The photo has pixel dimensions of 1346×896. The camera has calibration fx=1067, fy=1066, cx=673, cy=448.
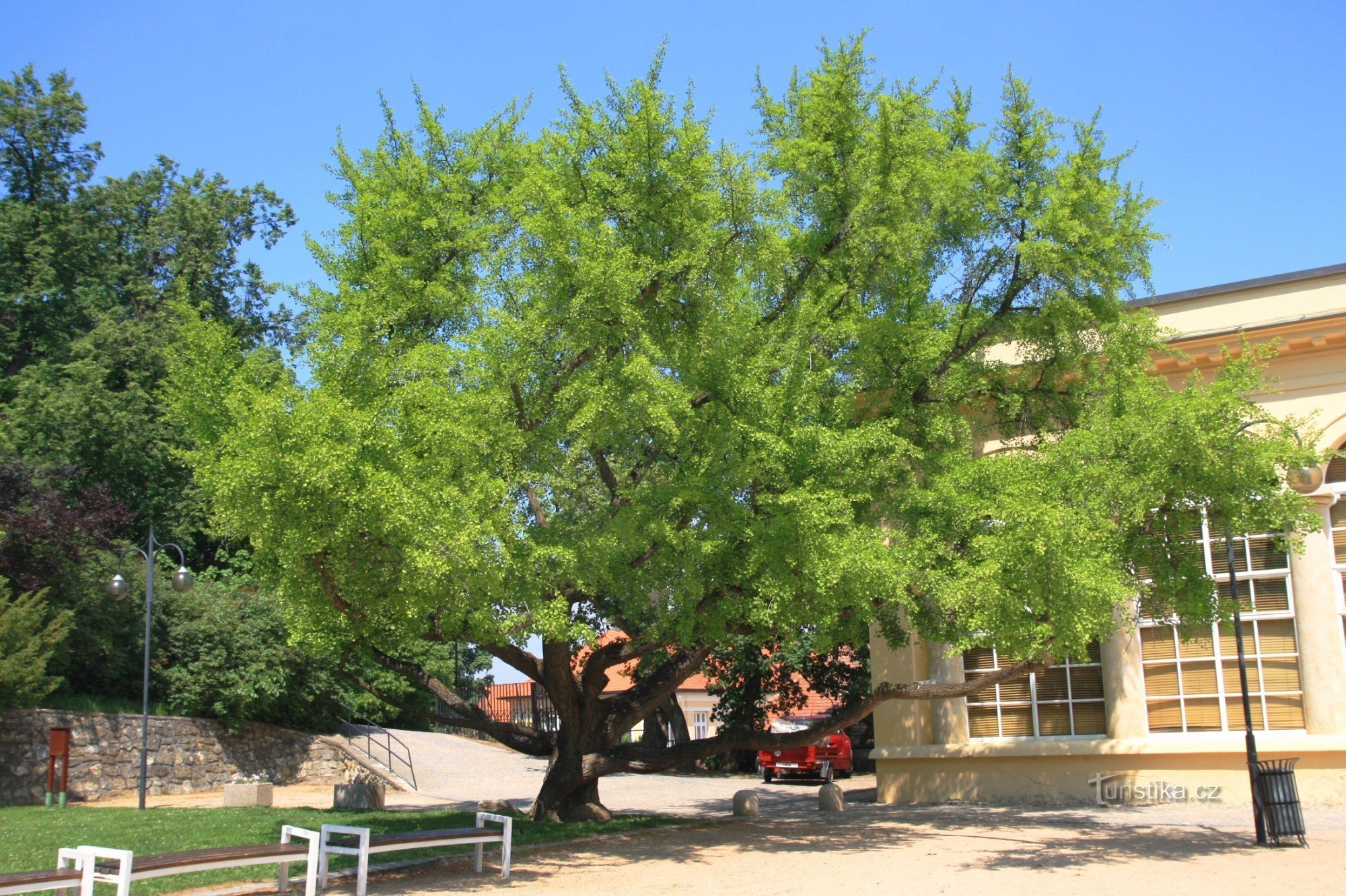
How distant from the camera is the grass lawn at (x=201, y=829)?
10641 mm

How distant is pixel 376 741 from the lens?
26250mm

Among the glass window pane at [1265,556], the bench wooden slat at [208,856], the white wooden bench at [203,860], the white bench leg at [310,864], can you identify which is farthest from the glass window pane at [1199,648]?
the bench wooden slat at [208,856]

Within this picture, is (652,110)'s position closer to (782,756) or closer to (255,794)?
(255,794)

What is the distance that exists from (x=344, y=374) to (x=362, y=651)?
391 cm

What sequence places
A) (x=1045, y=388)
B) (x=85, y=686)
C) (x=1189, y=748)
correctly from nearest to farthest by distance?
(x=1045, y=388) → (x=1189, y=748) → (x=85, y=686)

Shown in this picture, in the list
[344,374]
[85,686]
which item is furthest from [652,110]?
[85,686]

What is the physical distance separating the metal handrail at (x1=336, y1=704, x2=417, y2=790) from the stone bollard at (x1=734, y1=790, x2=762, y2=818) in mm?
9248

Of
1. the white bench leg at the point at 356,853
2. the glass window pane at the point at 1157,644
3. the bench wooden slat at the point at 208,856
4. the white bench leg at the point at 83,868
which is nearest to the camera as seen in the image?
the white bench leg at the point at 83,868

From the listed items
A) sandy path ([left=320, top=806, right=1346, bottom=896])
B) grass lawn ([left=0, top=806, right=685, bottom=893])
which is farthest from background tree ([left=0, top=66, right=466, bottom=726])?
sandy path ([left=320, top=806, right=1346, bottom=896])

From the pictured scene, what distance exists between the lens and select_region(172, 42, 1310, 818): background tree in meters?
10.4

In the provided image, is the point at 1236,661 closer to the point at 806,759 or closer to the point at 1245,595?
the point at 1245,595

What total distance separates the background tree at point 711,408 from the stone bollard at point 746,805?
250 cm

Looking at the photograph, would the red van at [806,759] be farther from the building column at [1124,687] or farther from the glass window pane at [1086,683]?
the building column at [1124,687]

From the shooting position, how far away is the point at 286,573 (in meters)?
10.4
